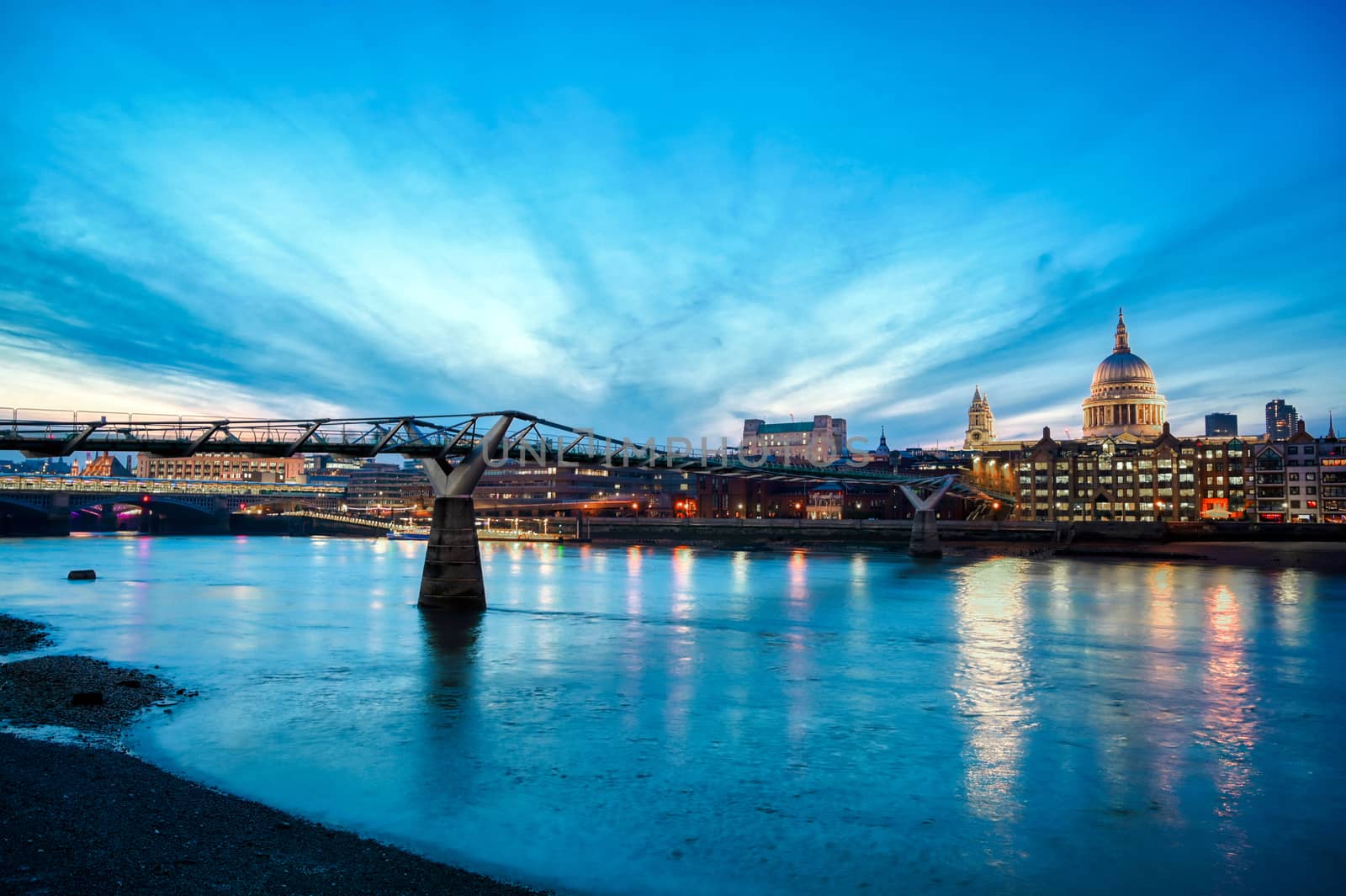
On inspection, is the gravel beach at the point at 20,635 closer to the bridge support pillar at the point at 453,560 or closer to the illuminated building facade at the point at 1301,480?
the bridge support pillar at the point at 453,560

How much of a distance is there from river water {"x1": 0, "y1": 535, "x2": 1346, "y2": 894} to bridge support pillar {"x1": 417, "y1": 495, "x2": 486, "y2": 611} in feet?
8.05

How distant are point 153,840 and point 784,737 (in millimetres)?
14417

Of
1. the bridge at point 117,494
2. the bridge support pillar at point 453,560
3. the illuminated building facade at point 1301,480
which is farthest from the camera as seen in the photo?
the bridge at point 117,494

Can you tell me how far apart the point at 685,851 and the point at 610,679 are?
16.0m

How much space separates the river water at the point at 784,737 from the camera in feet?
49.6

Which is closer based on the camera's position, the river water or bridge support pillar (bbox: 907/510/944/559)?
the river water

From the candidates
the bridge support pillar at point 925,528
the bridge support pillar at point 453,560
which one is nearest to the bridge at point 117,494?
the bridge support pillar at point 925,528

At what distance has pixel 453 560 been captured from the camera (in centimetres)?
4762

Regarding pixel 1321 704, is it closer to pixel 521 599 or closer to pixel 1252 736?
pixel 1252 736

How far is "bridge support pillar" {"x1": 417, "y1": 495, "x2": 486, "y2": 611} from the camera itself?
1781 inches

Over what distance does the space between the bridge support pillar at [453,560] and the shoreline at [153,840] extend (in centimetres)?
2490

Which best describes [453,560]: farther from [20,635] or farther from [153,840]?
[153,840]

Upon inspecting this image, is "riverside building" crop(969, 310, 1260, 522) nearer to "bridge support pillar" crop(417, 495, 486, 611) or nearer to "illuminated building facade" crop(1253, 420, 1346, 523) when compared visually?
"illuminated building facade" crop(1253, 420, 1346, 523)

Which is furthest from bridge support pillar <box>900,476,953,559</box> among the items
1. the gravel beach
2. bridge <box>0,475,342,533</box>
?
bridge <box>0,475,342,533</box>
